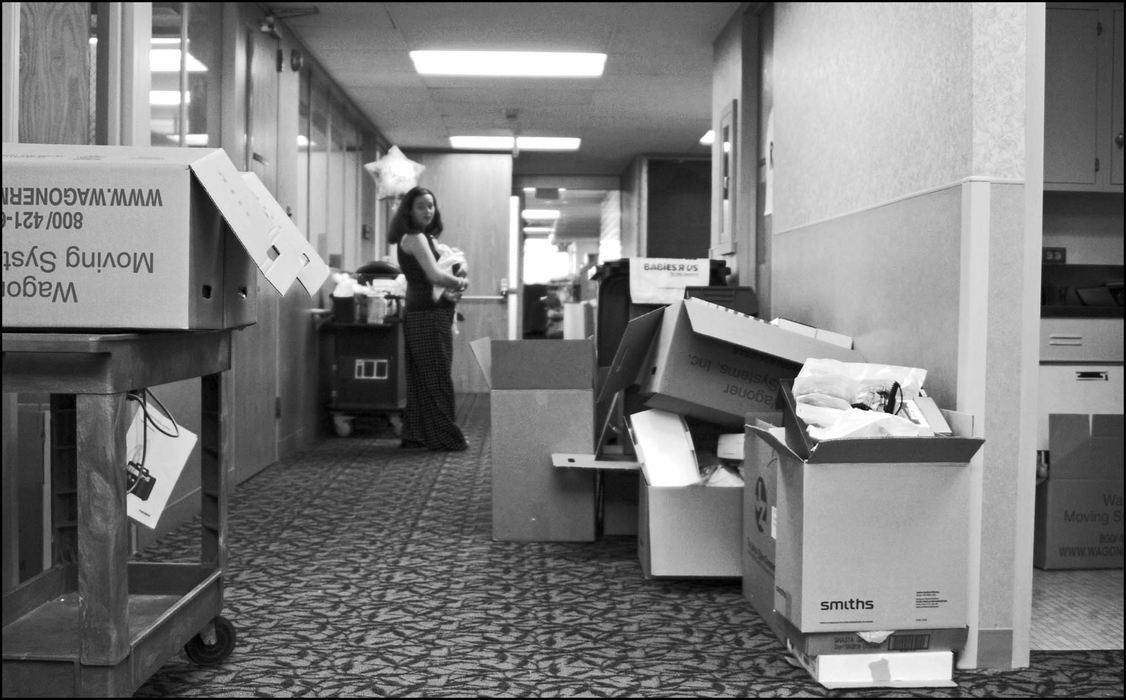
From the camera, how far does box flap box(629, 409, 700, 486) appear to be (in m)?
2.88

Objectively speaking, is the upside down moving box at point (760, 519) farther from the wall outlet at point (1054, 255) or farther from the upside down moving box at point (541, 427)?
the wall outlet at point (1054, 255)

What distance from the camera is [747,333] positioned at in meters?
2.79

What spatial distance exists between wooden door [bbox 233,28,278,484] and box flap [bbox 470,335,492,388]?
58.2 inches

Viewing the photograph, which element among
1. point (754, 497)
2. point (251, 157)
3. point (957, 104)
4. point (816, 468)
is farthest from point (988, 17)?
point (251, 157)

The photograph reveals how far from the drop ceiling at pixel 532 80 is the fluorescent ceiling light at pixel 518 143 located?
15cm

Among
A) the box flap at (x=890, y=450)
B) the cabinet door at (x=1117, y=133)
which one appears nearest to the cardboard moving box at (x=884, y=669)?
the box flap at (x=890, y=450)

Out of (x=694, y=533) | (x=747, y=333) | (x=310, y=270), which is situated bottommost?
(x=694, y=533)

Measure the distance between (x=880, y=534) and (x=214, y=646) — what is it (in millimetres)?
1476

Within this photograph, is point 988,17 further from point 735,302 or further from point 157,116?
point 157,116

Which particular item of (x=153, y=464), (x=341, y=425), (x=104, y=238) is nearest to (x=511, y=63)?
(x=341, y=425)

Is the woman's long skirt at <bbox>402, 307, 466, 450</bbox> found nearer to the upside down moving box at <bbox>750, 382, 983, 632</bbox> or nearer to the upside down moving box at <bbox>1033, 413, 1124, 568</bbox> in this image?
the upside down moving box at <bbox>1033, 413, 1124, 568</bbox>

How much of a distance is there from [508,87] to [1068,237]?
4.27 metres

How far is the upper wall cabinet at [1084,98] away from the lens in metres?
3.68

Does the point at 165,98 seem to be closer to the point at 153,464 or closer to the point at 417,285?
the point at 417,285
